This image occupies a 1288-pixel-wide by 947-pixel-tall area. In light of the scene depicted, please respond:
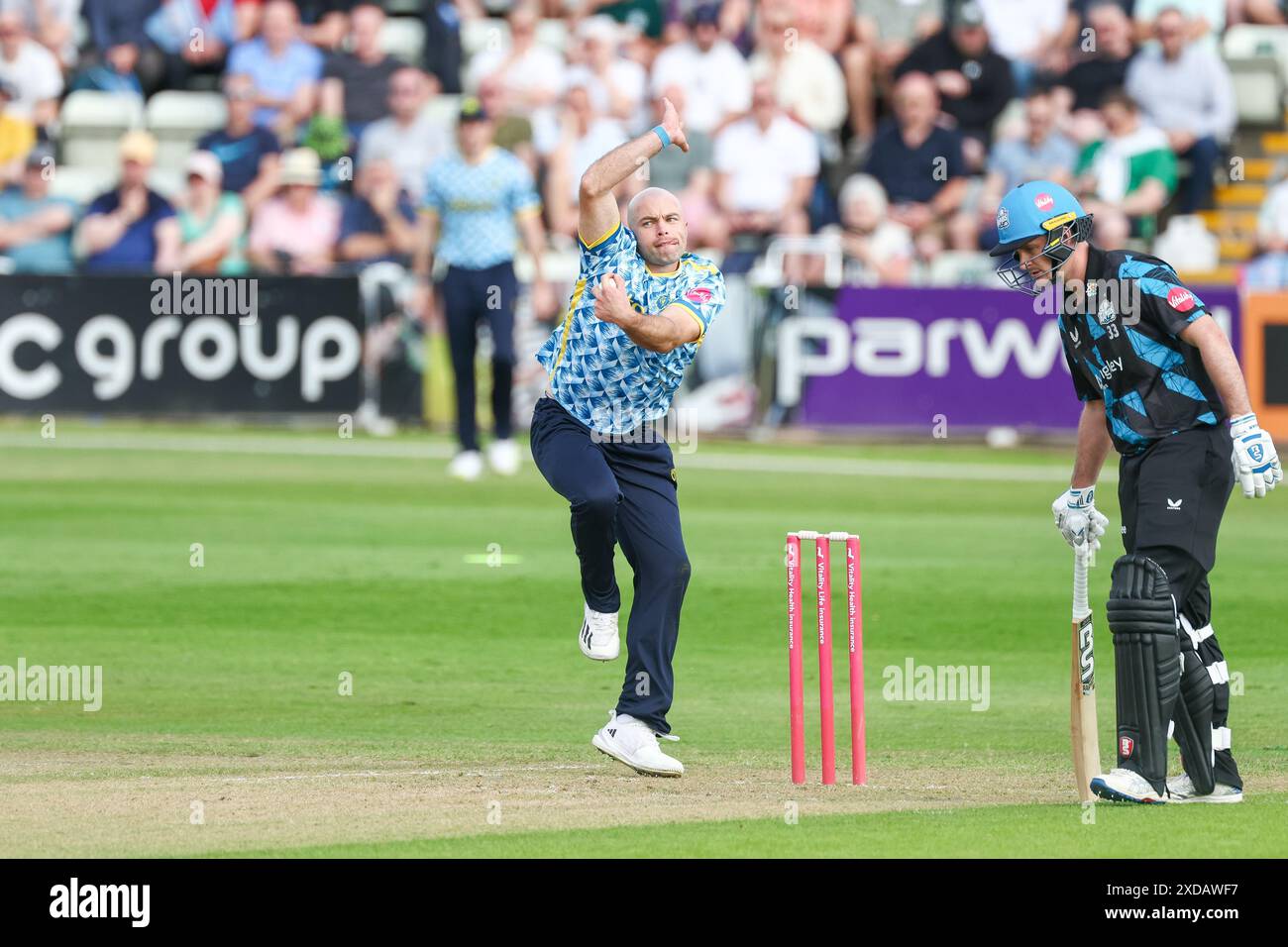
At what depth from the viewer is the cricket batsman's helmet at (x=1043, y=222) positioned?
8.52 meters

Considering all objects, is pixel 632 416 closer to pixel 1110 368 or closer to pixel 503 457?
pixel 1110 368

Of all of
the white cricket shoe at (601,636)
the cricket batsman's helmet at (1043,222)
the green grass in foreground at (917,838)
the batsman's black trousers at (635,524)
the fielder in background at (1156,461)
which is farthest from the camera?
the white cricket shoe at (601,636)

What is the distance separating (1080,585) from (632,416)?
201cm

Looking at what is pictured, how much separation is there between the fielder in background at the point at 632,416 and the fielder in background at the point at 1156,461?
137 cm

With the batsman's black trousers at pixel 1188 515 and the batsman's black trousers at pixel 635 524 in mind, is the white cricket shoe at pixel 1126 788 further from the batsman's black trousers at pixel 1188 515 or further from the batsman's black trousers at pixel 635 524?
the batsman's black trousers at pixel 635 524

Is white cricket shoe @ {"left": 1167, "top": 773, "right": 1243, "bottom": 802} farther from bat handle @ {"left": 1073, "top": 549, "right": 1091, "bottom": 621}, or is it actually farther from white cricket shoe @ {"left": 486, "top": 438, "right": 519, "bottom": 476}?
white cricket shoe @ {"left": 486, "top": 438, "right": 519, "bottom": 476}

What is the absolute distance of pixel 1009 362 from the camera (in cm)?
2234

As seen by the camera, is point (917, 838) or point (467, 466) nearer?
point (917, 838)

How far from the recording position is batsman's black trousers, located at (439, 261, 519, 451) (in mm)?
18781

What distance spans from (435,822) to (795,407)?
14912 millimetres

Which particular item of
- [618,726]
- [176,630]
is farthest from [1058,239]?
[176,630]

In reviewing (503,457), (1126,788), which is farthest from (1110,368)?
(503,457)

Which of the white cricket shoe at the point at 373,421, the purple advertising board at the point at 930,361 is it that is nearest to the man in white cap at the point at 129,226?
A: the white cricket shoe at the point at 373,421

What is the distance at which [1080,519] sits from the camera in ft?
28.8
